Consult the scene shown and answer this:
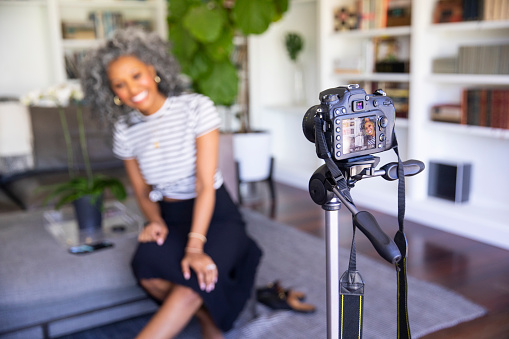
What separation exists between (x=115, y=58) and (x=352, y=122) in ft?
4.11

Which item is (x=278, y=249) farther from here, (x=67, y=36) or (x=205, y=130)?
(x=67, y=36)

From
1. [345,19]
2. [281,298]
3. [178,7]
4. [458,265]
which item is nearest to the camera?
[281,298]

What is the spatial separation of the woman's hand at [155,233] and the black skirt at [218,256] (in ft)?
0.05

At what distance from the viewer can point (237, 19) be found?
3473mm

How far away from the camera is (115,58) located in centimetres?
184

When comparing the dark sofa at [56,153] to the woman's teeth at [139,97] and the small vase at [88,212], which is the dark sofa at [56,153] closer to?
the small vase at [88,212]

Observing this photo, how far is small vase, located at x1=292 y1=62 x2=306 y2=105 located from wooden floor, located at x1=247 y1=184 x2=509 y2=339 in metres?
1.45

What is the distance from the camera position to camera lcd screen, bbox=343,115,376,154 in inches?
30.7

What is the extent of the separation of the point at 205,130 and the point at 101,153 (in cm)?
169

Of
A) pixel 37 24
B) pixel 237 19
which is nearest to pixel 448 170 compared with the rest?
pixel 237 19

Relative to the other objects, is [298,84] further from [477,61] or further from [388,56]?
[477,61]

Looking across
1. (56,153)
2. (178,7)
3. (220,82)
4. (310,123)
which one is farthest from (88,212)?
(178,7)

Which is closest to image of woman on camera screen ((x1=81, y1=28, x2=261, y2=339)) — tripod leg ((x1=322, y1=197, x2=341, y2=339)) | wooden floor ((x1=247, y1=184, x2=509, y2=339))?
wooden floor ((x1=247, y1=184, x2=509, y2=339))

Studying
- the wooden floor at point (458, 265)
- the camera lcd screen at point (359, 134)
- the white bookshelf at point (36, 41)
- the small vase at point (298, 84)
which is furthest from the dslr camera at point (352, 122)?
the white bookshelf at point (36, 41)
